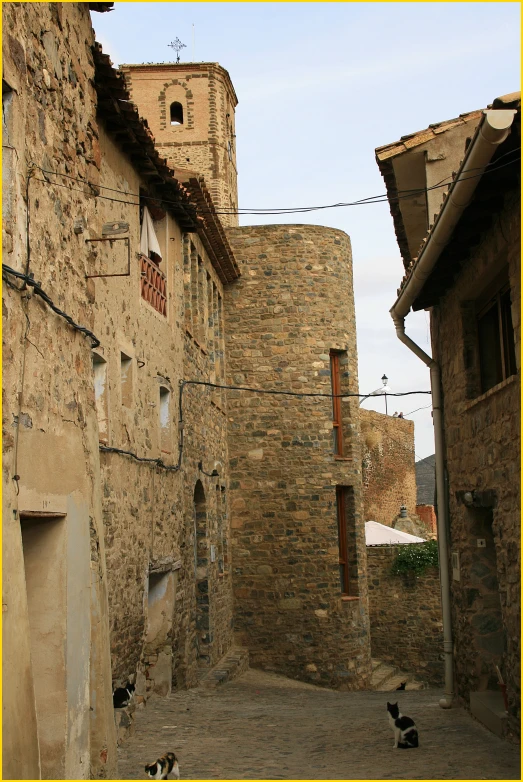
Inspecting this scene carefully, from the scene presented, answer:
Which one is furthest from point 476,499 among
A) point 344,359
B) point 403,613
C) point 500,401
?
point 403,613

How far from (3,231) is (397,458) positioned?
90.5 ft

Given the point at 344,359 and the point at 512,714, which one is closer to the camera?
the point at 512,714

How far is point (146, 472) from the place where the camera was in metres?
10.6

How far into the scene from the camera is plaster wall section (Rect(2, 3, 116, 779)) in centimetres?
476

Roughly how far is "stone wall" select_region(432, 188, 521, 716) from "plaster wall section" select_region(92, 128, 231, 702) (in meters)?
3.48

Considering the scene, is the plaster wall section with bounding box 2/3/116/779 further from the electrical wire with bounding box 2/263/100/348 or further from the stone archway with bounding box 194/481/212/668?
the stone archway with bounding box 194/481/212/668

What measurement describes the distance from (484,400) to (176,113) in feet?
93.4

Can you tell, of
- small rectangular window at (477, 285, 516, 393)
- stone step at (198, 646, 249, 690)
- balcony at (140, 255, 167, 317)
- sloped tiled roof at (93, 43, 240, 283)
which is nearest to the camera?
small rectangular window at (477, 285, 516, 393)

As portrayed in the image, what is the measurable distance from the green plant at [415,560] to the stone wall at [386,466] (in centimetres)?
1000

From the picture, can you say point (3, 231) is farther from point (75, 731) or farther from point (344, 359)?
point (344, 359)

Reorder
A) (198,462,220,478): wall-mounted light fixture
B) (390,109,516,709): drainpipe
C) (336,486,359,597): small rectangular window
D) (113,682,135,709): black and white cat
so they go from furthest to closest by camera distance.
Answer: (336,486,359,597): small rectangular window, (198,462,220,478): wall-mounted light fixture, (113,682,135,709): black and white cat, (390,109,516,709): drainpipe

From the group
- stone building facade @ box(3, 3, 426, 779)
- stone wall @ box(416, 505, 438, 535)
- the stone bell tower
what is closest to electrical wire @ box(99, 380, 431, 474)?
stone building facade @ box(3, 3, 426, 779)

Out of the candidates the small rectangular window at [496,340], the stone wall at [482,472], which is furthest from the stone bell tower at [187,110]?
the small rectangular window at [496,340]

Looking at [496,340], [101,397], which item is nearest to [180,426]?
[101,397]
